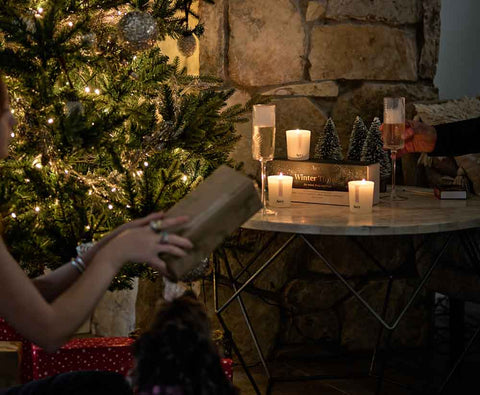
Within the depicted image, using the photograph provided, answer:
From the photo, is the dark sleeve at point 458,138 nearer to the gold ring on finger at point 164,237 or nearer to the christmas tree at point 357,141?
the christmas tree at point 357,141

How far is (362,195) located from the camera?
227 centimetres

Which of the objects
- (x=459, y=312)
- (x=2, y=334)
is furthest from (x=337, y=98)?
(x=2, y=334)

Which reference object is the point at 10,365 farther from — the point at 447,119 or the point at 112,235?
the point at 447,119

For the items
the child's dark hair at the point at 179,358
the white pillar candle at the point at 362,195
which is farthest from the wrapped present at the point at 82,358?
the child's dark hair at the point at 179,358

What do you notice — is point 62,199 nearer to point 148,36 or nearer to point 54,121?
point 54,121

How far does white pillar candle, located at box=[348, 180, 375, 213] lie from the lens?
2266mm

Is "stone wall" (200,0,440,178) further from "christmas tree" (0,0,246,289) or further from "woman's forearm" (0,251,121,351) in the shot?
"woman's forearm" (0,251,121,351)

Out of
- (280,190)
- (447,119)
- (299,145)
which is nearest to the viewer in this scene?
(280,190)

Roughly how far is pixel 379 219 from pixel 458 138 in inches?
27.0

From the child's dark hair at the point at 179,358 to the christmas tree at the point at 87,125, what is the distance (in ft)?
2.99

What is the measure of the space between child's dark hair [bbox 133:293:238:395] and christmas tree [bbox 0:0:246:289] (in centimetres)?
91

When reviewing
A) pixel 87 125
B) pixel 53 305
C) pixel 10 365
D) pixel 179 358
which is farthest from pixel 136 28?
pixel 179 358

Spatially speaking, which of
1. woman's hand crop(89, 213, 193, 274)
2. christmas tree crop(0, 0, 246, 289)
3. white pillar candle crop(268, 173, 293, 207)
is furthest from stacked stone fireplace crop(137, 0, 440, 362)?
woman's hand crop(89, 213, 193, 274)

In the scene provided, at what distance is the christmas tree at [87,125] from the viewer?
1.90 m
